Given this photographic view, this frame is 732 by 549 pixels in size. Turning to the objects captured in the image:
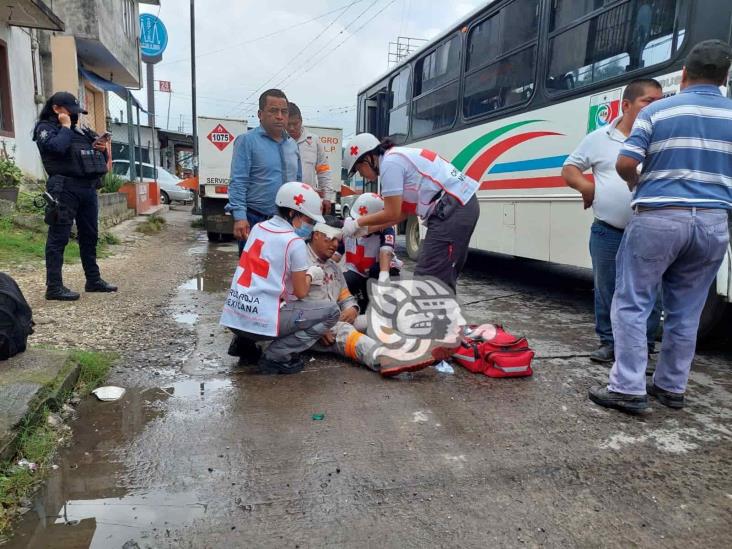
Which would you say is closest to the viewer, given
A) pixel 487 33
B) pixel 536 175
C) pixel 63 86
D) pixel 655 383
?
pixel 655 383

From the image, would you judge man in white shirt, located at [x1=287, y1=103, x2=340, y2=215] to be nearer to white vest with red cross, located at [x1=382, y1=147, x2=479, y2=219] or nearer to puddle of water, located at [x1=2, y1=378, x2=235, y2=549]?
white vest with red cross, located at [x1=382, y1=147, x2=479, y2=219]

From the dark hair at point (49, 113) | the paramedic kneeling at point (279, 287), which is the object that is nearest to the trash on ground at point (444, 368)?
the paramedic kneeling at point (279, 287)

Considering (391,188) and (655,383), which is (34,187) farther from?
(655,383)

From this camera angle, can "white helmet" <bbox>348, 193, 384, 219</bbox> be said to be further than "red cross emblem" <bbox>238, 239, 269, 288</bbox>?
Yes

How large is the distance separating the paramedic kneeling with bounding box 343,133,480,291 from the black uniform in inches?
106

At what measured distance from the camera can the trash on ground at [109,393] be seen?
2869mm

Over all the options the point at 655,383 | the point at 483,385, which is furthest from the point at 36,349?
the point at 655,383

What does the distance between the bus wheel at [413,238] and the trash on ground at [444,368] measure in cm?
554

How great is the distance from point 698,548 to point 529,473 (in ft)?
2.07

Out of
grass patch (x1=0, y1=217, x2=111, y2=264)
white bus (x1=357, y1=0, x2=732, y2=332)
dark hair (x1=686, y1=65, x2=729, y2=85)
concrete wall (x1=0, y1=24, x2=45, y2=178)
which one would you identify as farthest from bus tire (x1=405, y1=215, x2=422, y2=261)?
concrete wall (x1=0, y1=24, x2=45, y2=178)

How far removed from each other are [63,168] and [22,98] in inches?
250

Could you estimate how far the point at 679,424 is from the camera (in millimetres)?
2678

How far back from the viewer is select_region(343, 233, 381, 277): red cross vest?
4102 mm

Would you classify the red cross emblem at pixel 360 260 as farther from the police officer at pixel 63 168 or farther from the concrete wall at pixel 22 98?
the concrete wall at pixel 22 98
